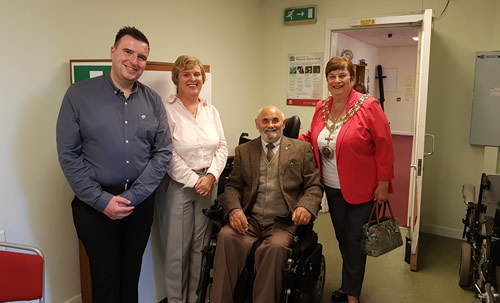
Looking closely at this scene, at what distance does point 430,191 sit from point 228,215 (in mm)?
2473

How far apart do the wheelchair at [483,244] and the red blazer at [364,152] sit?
62cm

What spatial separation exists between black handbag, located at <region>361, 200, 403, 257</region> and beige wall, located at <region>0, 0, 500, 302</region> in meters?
1.34

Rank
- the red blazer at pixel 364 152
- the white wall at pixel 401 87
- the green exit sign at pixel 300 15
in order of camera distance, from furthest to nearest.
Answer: the white wall at pixel 401 87
the green exit sign at pixel 300 15
the red blazer at pixel 364 152

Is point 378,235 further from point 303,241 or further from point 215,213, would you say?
point 215,213

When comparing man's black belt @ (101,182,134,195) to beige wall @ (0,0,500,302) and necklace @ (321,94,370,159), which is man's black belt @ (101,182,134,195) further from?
necklace @ (321,94,370,159)

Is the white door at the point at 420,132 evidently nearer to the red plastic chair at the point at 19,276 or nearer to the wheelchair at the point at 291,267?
the wheelchair at the point at 291,267

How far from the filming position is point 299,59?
4410mm

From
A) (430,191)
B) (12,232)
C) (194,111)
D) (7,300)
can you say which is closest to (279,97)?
(430,191)

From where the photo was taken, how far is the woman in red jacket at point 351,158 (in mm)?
2240

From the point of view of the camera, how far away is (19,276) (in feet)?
5.03

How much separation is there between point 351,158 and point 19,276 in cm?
171

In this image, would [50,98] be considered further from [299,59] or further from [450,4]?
[450,4]

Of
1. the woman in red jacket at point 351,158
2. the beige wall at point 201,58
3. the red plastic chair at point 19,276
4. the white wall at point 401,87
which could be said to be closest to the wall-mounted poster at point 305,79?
the beige wall at point 201,58

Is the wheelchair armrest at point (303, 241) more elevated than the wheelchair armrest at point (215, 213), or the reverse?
the wheelchair armrest at point (215, 213)
